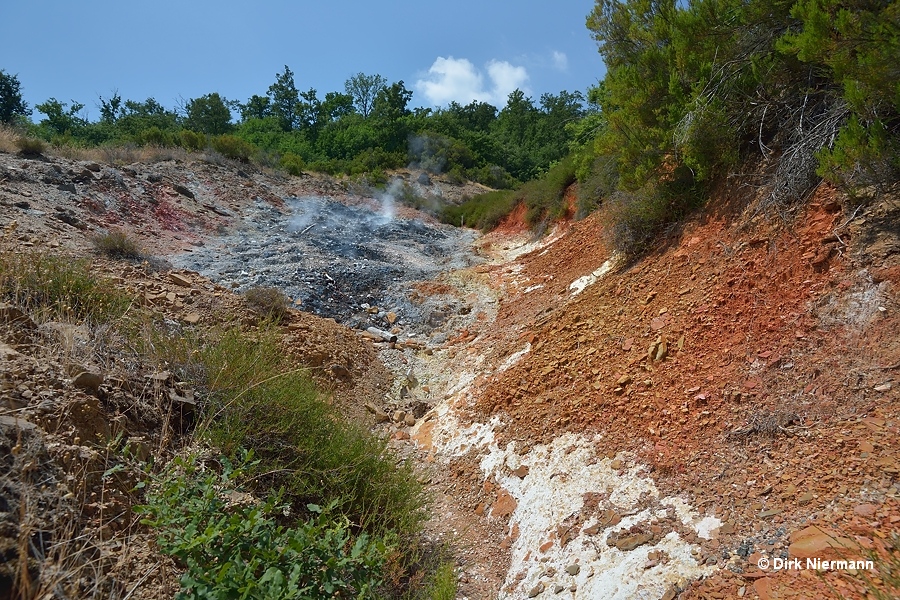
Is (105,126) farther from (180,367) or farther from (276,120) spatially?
(180,367)

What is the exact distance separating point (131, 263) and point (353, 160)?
23.7 metres

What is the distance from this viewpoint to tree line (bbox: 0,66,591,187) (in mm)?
23203

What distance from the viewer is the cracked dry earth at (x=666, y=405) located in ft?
7.62

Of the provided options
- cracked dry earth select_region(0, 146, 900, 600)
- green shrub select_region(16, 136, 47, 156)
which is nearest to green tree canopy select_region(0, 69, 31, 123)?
green shrub select_region(16, 136, 47, 156)

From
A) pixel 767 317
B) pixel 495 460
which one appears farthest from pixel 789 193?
pixel 495 460

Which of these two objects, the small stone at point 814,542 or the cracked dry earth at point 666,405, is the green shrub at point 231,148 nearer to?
the cracked dry earth at point 666,405

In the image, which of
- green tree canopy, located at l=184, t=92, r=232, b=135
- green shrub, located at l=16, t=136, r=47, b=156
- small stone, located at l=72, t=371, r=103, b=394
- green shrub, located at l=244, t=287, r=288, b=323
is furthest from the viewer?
green tree canopy, located at l=184, t=92, r=232, b=135

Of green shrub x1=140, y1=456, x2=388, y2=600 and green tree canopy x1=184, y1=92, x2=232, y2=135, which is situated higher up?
green tree canopy x1=184, y1=92, x2=232, y2=135

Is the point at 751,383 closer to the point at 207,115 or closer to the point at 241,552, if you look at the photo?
the point at 241,552

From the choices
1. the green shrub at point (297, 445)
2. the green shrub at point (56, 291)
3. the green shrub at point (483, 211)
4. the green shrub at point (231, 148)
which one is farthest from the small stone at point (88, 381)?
the green shrub at point (231, 148)

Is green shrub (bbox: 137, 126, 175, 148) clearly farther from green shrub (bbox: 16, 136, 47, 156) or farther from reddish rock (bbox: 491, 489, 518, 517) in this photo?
reddish rock (bbox: 491, 489, 518, 517)

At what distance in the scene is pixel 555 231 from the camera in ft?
38.5

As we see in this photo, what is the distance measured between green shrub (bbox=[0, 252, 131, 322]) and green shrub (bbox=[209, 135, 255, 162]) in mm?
17377

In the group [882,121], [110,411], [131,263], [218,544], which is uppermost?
[131,263]
